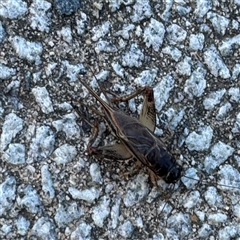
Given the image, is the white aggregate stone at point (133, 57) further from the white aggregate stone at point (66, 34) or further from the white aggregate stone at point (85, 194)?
the white aggregate stone at point (85, 194)

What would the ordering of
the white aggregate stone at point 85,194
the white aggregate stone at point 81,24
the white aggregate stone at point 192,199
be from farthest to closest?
the white aggregate stone at point 81,24 < the white aggregate stone at point 192,199 < the white aggregate stone at point 85,194

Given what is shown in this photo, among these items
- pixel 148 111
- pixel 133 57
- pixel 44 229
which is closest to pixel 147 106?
pixel 148 111

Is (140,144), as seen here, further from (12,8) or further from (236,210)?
(12,8)

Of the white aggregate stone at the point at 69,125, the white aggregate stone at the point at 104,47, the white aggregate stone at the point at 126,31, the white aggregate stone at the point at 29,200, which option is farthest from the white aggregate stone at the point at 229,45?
the white aggregate stone at the point at 29,200

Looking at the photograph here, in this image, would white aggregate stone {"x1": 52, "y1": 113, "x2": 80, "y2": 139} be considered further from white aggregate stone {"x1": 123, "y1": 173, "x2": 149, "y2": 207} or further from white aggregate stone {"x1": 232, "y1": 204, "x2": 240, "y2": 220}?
white aggregate stone {"x1": 232, "y1": 204, "x2": 240, "y2": 220}

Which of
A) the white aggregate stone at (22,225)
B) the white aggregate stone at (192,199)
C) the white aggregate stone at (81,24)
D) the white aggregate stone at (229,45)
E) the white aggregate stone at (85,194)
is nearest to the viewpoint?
the white aggregate stone at (22,225)

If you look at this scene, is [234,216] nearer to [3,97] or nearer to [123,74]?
[123,74]
